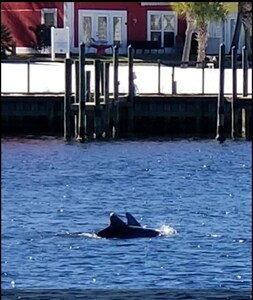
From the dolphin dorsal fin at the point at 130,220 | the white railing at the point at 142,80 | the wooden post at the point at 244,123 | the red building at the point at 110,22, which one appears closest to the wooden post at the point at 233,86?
the wooden post at the point at 244,123

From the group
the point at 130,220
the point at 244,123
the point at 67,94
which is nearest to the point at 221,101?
A: the point at 244,123

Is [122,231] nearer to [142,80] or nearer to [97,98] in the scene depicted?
[97,98]

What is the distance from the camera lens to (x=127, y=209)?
73.5 ft

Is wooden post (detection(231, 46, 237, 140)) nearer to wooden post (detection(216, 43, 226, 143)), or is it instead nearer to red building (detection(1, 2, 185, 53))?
wooden post (detection(216, 43, 226, 143))

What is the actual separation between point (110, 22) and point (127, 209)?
29.7 meters

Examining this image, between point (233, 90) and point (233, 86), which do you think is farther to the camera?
point (233, 90)

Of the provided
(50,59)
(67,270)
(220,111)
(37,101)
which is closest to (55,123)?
(37,101)

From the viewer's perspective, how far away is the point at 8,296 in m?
6.49

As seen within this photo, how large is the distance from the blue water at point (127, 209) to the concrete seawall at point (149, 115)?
488 mm

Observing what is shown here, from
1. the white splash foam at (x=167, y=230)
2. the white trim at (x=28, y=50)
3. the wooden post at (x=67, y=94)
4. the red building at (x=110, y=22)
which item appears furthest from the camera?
the red building at (x=110, y=22)

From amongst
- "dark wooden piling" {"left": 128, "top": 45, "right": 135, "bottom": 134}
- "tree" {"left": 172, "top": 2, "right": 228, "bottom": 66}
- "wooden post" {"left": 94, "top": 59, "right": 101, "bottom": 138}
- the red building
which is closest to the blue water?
"wooden post" {"left": 94, "top": 59, "right": 101, "bottom": 138}

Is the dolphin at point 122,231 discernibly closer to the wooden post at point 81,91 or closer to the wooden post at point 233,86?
the wooden post at point 81,91

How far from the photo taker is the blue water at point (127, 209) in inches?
586

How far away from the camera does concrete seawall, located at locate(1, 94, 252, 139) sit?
33188 millimetres
